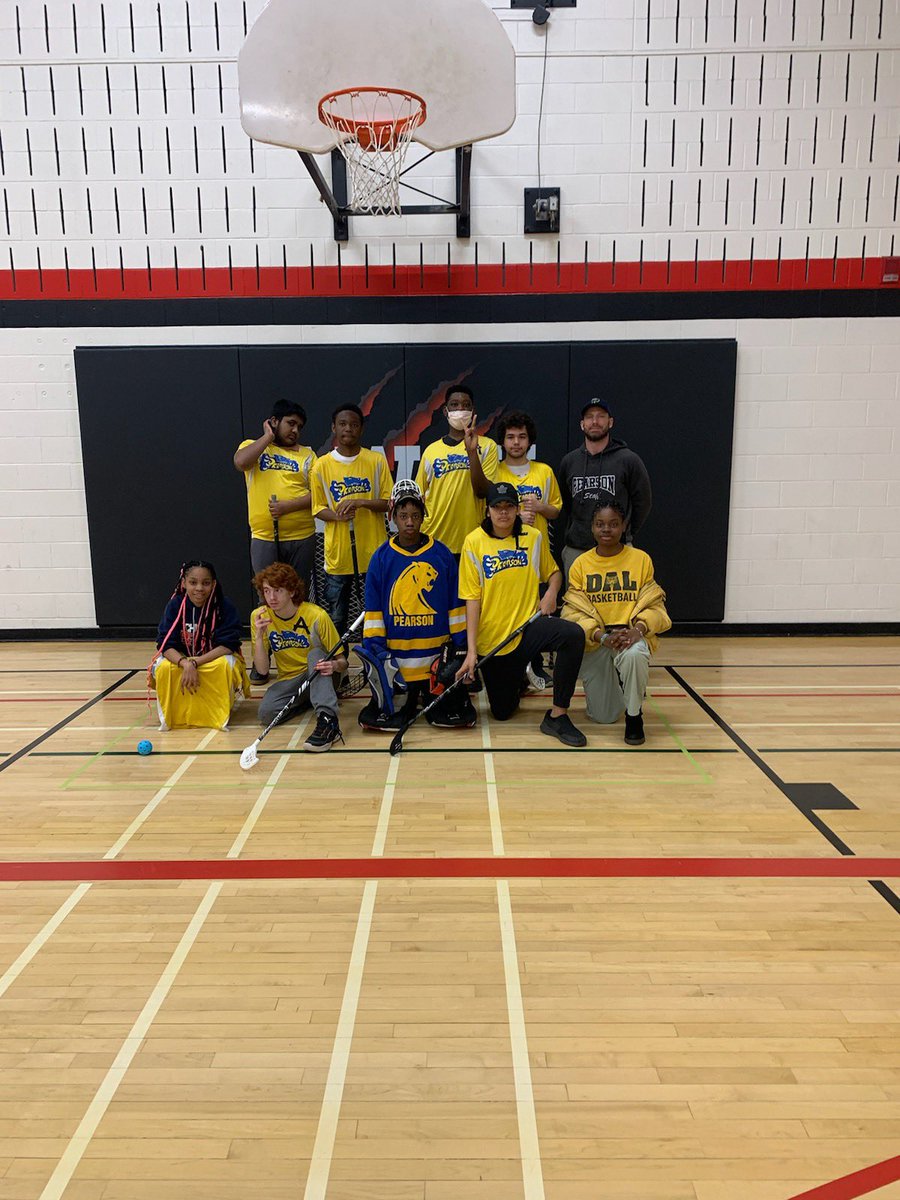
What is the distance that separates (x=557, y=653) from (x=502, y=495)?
0.87 meters

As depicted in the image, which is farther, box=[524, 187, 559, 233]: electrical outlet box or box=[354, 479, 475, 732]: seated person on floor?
box=[524, 187, 559, 233]: electrical outlet box

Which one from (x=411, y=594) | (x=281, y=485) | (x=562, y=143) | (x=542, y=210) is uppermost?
(x=562, y=143)

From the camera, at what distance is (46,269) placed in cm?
632

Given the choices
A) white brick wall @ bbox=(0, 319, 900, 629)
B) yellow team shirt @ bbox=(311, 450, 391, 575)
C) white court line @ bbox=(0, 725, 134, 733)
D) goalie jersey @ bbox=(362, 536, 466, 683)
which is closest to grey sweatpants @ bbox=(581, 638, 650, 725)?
goalie jersey @ bbox=(362, 536, 466, 683)

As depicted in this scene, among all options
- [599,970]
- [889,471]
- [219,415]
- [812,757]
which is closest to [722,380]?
[889,471]

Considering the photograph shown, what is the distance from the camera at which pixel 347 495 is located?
525 centimetres

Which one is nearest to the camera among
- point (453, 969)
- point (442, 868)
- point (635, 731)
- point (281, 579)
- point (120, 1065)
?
point (120, 1065)

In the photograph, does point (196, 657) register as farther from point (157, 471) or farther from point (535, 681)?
point (157, 471)

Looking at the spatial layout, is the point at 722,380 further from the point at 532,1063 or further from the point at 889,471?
the point at 532,1063

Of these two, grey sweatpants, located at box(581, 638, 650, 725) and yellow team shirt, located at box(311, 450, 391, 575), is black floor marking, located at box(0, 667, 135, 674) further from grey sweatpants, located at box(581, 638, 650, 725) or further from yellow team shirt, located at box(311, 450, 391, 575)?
grey sweatpants, located at box(581, 638, 650, 725)

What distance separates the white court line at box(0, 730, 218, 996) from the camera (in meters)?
2.69

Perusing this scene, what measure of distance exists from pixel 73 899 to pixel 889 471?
596cm

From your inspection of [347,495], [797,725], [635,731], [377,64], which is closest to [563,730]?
[635,731]

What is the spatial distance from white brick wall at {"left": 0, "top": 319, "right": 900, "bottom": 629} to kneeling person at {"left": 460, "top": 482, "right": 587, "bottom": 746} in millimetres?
2154
